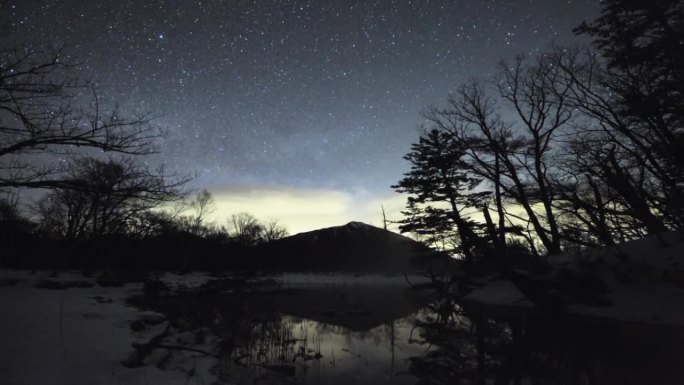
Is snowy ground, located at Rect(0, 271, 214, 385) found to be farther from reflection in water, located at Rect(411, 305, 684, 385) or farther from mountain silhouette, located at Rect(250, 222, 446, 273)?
mountain silhouette, located at Rect(250, 222, 446, 273)

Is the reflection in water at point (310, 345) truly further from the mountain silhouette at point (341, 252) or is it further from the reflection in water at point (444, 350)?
the mountain silhouette at point (341, 252)

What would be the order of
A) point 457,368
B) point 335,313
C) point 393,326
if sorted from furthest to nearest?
point 335,313 < point 393,326 < point 457,368

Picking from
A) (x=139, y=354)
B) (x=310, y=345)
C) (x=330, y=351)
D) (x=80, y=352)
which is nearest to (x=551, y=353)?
(x=330, y=351)

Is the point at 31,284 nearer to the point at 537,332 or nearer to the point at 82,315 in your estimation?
the point at 82,315

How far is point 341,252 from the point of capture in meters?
103

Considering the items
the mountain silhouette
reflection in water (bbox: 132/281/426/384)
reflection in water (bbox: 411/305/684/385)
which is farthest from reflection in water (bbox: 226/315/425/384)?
the mountain silhouette

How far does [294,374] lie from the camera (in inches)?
283

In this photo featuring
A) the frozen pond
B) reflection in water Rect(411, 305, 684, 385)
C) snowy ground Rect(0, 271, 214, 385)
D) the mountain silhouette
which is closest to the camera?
snowy ground Rect(0, 271, 214, 385)

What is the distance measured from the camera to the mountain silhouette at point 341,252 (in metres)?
71.3

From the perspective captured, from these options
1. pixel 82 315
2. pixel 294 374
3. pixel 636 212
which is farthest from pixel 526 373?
pixel 636 212

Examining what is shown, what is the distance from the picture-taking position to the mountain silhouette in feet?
234

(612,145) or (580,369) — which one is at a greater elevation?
(612,145)

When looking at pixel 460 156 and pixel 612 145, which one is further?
pixel 460 156

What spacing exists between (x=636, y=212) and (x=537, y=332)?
10.5 meters
